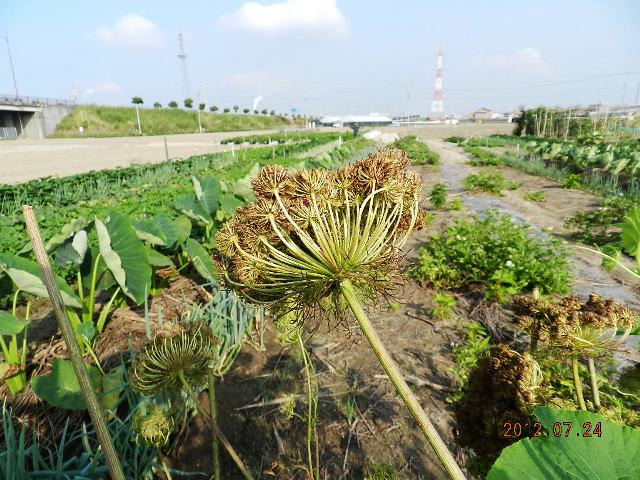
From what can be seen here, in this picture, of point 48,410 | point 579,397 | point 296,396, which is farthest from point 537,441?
point 48,410

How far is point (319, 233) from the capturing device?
734 mm

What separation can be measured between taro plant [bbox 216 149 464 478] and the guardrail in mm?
64050

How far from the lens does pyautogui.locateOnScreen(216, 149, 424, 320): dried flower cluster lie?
2.46 feet

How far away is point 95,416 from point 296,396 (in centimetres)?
258

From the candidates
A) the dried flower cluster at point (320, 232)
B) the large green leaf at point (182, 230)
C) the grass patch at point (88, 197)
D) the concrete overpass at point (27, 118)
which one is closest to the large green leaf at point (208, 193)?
the large green leaf at point (182, 230)

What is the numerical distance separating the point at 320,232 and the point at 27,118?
6754 centimetres

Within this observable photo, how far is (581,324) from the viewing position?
1.05 metres

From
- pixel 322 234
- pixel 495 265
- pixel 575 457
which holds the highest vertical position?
pixel 322 234

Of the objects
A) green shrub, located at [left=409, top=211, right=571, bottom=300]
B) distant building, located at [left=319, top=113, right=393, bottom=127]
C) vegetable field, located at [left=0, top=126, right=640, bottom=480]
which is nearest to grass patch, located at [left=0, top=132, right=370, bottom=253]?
vegetable field, located at [left=0, top=126, right=640, bottom=480]

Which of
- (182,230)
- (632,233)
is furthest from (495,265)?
(182,230)

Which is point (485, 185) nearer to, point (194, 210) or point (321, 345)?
point (194, 210)

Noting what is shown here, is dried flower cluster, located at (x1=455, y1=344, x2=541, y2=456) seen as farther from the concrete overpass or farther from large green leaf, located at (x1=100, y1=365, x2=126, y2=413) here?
the concrete overpass

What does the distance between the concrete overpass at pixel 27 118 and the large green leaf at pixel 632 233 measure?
201ft

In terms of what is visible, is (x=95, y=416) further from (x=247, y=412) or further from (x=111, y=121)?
(x=111, y=121)
